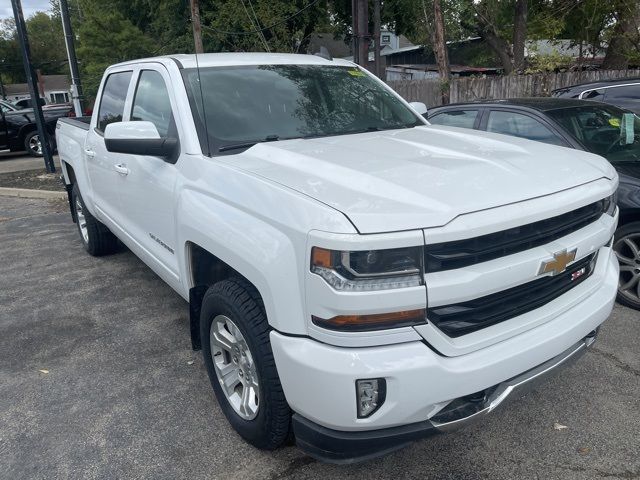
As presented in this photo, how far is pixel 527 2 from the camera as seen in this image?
17.5 meters

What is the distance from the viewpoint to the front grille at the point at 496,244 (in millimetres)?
1999

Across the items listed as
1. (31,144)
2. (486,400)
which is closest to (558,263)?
(486,400)

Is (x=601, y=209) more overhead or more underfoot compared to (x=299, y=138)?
more underfoot

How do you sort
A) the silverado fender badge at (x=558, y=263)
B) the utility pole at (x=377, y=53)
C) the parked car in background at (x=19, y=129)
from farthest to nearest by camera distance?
the parked car in background at (x=19, y=129) < the utility pole at (x=377, y=53) < the silverado fender badge at (x=558, y=263)

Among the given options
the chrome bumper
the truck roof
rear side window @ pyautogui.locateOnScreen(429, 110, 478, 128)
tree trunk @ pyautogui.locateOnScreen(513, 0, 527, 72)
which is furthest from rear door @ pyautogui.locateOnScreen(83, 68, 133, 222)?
tree trunk @ pyautogui.locateOnScreen(513, 0, 527, 72)

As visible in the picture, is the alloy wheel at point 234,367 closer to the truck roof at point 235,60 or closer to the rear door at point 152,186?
the rear door at point 152,186

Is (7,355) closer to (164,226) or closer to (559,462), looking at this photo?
(164,226)

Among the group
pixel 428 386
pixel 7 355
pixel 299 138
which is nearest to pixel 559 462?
pixel 428 386

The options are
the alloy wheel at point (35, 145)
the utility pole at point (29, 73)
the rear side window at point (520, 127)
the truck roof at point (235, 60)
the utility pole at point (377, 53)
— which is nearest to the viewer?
the truck roof at point (235, 60)

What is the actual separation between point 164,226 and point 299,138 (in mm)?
988

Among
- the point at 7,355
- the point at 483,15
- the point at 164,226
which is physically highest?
the point at 483,15

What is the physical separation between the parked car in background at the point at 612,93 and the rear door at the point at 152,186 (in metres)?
5.25

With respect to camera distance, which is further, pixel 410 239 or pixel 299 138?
pixel 299 138

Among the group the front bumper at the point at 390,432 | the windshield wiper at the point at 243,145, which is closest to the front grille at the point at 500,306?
the front bumper at the point at 390,432
